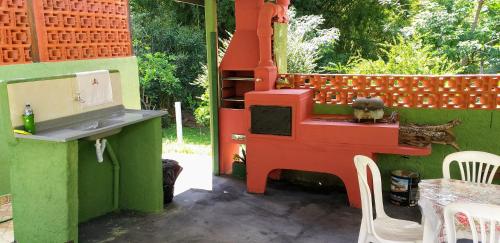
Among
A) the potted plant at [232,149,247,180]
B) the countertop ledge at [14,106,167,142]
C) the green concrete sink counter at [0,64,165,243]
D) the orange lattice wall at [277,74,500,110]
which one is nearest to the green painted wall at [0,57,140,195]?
the green concrete sink counter at [0,64,165,243]

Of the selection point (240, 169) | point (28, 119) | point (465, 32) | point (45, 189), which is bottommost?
point (240, 169)

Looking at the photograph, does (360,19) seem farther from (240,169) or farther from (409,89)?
(240,169)

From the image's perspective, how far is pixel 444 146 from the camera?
5074 millimetres

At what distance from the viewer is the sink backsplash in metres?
3.47

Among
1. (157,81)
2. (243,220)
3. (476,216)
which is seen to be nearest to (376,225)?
(476,216)

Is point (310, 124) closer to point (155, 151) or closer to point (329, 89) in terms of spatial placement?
point (329, 89)

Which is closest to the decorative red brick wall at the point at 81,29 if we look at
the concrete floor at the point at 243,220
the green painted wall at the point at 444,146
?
the concrete floor at the point at 243,220

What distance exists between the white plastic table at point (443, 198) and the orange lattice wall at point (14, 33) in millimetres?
3648

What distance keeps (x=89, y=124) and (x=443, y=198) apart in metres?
A: 3.18

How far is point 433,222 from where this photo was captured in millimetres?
2656

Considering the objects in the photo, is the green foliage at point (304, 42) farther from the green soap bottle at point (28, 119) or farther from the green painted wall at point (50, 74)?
the green soap bottle at point (28, 119)

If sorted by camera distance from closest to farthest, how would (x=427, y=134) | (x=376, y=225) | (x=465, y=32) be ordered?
(x=376, y=225), (x=427, y=134), (x=465, y=32)

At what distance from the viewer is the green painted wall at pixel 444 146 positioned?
4883 mm

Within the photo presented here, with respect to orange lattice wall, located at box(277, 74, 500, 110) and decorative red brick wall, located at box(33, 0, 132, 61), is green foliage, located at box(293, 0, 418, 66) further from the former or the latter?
decorative red brick wall, located at box(33, 0, 132, 61)
